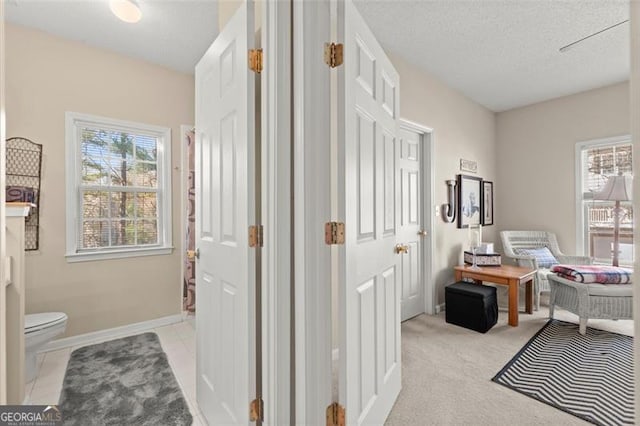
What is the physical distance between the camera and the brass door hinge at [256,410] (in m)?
1.26

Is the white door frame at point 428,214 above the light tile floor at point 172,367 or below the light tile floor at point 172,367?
above

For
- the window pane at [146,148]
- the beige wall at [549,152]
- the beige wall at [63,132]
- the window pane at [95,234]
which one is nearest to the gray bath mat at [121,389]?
the beige wall at [63,132]

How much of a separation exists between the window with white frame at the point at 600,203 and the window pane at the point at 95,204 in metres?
5.68

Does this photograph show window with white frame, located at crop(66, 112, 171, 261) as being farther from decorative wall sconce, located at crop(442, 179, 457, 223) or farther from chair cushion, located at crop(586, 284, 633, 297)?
chair cushion, located at crop(586, 284, 633, 297)

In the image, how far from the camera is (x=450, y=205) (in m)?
3.56

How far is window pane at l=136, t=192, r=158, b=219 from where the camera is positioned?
311 centimetres

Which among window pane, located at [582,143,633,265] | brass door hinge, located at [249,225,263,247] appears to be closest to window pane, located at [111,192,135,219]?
brass door hinge, located at [249,225,263,247]

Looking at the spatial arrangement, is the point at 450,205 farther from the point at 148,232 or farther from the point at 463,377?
A: the point at 148,232

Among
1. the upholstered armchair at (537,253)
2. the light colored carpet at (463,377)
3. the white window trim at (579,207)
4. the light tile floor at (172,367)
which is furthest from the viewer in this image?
the white window trim at (579,207)

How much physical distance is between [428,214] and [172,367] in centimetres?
283

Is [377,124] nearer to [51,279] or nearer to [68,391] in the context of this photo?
[68,391]

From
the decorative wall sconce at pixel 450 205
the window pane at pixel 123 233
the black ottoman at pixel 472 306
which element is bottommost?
the black ottoman at pixel 472 306
